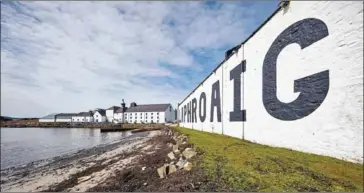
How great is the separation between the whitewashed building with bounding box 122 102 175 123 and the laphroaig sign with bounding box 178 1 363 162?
87.3 meters

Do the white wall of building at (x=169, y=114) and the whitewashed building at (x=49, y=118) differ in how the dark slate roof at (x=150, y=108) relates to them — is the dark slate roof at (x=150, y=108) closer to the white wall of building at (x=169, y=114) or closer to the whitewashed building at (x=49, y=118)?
the white wall of building at (x=169, y=114)

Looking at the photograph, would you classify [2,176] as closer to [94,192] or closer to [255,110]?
[94,192]

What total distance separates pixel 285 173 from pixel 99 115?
121954 mm

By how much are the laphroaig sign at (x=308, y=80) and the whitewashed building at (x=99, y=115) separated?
114 meters

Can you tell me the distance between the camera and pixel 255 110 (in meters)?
11.6

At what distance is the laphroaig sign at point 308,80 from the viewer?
6.09m

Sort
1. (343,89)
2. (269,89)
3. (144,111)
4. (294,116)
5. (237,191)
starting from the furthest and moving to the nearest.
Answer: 1. (144,111)
2. (269,89)
3. (294,116)
4. (343,89)
5. (237,191)

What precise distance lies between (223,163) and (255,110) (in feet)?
19.7

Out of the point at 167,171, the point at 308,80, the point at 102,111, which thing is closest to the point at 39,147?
the point at 167,171

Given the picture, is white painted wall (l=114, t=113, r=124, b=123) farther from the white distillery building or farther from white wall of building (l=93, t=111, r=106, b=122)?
white wall of building (l=93, t=111, r=106, b=122)

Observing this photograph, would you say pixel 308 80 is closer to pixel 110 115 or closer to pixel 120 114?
pixel 120 114

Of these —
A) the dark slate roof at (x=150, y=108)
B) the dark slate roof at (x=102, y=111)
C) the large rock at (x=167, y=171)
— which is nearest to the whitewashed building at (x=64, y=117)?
the dark slate roof at (x=102, y=111)

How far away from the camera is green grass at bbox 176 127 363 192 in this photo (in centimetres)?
435

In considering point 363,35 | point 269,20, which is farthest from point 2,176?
point 363,35
